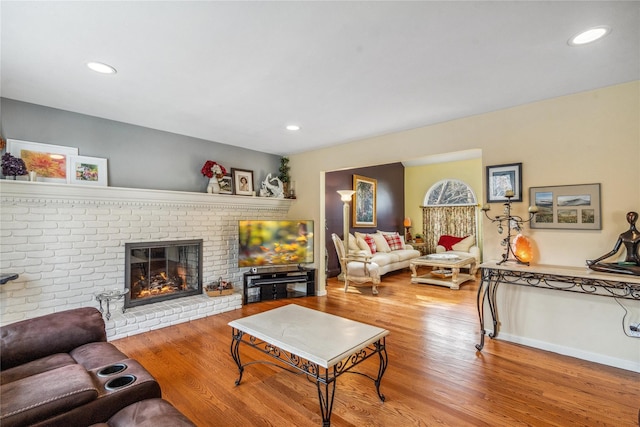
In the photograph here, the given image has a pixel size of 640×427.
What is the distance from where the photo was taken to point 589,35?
1799 millimetres

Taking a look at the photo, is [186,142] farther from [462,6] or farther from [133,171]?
[462,6]

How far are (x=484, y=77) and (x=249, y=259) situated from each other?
3.48 m

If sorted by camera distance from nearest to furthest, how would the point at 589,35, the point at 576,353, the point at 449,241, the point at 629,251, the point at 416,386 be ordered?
the point at 589,35, the point at 416,386, the point at 629,251, the point at 576,353, the point at 449,241

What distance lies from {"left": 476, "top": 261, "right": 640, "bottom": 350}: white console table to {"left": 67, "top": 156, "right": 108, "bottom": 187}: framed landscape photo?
4.09 meters

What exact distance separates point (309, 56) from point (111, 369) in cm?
219

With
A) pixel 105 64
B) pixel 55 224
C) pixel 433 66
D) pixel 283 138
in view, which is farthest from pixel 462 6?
pixel 55 224

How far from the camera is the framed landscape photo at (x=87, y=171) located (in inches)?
122

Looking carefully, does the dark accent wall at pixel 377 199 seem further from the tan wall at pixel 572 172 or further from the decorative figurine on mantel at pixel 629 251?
the decorative figurine on mantel at pixel 629 251

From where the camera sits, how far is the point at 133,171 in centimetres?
354

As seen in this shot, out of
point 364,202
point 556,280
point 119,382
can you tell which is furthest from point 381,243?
point 119,382

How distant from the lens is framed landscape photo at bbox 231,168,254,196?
4492 millimetres

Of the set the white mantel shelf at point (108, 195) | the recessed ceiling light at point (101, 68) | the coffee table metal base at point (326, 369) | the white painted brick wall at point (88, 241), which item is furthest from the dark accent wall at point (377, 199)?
the recessed ceiling light at point (101, 68)

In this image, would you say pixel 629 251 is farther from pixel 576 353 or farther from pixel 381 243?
pixel 381 243

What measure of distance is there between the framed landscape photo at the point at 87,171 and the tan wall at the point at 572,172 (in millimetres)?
3865
